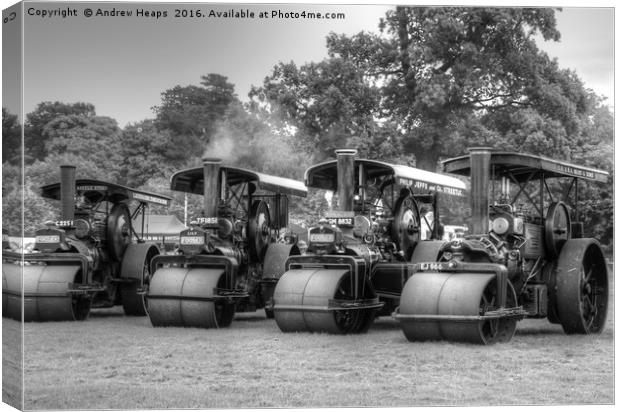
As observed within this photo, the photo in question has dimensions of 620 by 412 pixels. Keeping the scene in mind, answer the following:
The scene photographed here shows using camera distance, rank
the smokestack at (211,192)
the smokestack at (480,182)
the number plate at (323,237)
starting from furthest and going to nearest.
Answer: the smokestack at (211,192), the number plate at (323,237), the smokestack at (480,182)

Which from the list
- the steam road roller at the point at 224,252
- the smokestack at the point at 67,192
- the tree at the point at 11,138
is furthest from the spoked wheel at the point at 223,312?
the tree at the point at 11,138

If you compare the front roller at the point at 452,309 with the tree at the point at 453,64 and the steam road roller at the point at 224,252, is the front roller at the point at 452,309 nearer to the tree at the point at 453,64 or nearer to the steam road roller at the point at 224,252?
the tree at the point at 453,64

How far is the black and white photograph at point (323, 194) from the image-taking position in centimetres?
1109

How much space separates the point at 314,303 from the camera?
15.0 m

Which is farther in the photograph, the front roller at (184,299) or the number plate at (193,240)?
the number plate at (193,240)

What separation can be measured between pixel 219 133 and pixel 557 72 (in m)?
3.86

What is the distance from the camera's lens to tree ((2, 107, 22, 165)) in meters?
10.6

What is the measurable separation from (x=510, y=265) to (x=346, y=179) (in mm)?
2981

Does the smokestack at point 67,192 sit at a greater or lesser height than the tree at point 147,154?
lesser

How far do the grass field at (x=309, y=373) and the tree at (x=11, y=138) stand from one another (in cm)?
154

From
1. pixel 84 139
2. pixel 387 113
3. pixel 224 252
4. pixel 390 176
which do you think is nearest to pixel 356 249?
pixel 390 176

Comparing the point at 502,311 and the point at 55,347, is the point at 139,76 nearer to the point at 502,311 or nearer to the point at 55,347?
the point at 55,347

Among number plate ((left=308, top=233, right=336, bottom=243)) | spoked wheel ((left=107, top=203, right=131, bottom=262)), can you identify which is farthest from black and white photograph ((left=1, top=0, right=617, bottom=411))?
spoked wheel ((left=107, top=203, right=131, bottom=262))

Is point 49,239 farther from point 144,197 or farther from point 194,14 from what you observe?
point 194,14
